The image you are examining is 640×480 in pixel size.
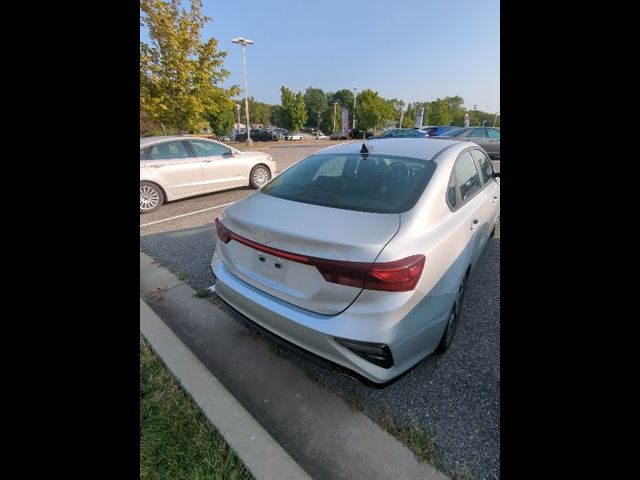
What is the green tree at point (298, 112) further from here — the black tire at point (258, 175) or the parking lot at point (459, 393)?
the parking lot at point (459, 393)

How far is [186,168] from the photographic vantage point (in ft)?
22.3

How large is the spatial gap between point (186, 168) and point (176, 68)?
9.88m

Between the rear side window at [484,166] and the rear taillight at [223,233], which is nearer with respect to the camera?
the rear taillight at [223,233]

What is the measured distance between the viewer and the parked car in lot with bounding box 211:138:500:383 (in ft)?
5.47

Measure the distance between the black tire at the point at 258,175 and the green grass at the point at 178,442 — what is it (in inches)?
247

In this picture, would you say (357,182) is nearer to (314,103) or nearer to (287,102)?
(287,102)

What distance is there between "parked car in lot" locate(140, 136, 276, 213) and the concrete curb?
452 cm

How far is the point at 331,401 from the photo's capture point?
210 cm

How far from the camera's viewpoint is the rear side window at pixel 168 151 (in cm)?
655

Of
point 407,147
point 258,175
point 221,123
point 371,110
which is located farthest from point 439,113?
point 407,147

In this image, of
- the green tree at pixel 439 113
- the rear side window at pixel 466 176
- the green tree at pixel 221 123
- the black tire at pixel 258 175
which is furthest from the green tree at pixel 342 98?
the rear side window at pixel 466 176
